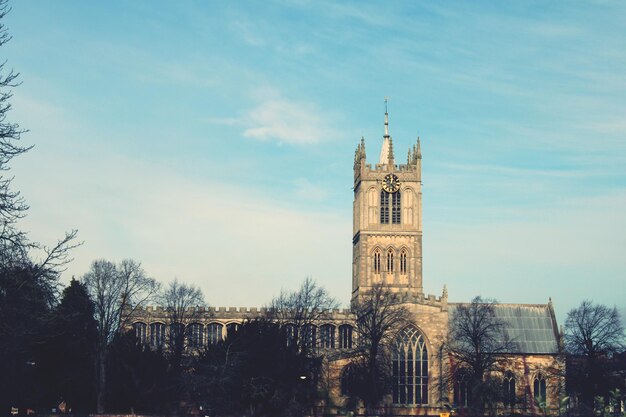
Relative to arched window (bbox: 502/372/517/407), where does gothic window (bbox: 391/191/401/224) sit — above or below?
above

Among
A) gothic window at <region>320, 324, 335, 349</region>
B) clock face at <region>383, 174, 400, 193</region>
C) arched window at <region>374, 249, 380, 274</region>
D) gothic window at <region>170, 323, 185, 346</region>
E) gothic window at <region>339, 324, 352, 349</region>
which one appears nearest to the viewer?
gothic window at <region>170, 323, 185, 346</region>

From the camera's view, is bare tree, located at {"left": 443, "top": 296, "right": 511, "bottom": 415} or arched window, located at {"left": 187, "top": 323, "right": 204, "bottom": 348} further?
arched window, located at {"left": 187, "top": 323, "right": 204, "bottom": 348}

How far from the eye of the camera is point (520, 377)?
331 feet

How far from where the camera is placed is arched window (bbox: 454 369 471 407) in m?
94.0

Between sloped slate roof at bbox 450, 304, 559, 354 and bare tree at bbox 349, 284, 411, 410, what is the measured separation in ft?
35.5

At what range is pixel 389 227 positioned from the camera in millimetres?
111562

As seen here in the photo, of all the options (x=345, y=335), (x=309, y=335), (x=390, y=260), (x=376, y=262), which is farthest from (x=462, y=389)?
(x=309, y=335)

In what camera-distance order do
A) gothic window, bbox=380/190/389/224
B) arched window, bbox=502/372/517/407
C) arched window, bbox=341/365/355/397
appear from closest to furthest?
1. arched window, bbox=341/365/355/397
2. arched window, bbox=502/372/517/407
3. gothic window, bbox=380/190/389/224

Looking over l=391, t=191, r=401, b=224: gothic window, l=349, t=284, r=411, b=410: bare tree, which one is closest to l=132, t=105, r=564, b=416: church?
l=391, t=191, r=401, b=224: gothic window

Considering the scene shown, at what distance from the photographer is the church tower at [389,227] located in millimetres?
110188

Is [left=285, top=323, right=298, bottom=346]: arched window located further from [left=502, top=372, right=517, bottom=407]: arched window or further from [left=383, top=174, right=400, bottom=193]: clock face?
[left=383, top=174, right=400, bottom=193]: clock face

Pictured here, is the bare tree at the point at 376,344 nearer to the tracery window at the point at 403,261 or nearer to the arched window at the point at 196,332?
the tracery window at the point at 403,261

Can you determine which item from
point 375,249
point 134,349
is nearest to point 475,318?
point 375,249

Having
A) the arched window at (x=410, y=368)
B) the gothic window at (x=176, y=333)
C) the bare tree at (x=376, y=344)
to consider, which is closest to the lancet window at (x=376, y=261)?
the bare tree at (x=376, y=344)
